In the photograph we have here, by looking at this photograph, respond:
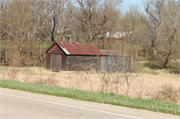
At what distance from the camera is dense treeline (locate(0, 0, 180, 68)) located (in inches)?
1417

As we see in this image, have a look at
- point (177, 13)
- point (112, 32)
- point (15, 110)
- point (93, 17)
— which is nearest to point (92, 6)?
point (93, 17)

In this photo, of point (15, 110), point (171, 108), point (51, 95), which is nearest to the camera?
point (15, 110)

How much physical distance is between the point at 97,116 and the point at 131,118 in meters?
1.06

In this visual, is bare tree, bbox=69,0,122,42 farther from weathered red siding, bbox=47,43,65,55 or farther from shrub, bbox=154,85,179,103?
shrub, bbox=154,85,179,103

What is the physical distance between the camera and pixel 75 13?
146 feet

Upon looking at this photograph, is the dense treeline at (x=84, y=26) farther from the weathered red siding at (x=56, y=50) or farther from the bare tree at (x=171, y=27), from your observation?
the weathered red siding at (x=56, y=50)

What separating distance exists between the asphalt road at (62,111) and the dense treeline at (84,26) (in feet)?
80.5

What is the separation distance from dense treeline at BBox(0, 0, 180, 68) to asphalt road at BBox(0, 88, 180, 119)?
24538 mm

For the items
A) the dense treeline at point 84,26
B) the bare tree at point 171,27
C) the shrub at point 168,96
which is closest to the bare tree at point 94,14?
the dense treeline at point 84,26

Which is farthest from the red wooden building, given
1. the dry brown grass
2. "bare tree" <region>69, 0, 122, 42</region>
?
"bare tree" <region>69, 0, 122, 42</region>

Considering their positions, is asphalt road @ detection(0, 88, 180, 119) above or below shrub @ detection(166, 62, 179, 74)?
below

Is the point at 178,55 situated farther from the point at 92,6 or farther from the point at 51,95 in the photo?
the point at 51,95

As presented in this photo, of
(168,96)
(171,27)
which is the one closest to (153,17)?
(171,27)

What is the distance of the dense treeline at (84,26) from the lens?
118ft
